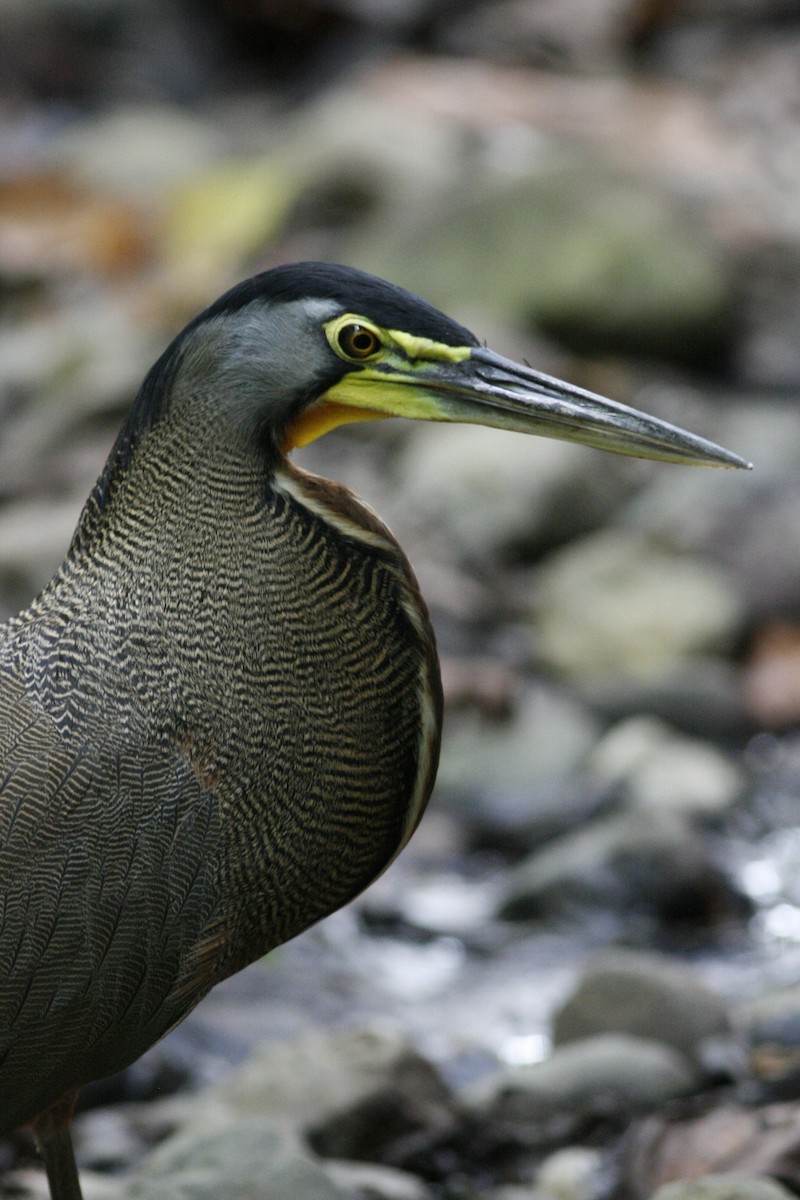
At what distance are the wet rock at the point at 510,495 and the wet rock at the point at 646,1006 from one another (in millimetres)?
3552

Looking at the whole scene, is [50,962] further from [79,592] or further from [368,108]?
[368,108]

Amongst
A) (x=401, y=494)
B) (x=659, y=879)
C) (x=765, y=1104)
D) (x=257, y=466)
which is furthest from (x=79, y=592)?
(x=401, y=494)

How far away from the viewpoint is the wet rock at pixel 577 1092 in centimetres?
463

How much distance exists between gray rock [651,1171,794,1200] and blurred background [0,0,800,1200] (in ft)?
0.96

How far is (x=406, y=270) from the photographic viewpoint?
1068cm

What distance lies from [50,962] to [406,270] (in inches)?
316

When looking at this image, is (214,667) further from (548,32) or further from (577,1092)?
(548,32)

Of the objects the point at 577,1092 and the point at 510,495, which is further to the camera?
the point at 510,495

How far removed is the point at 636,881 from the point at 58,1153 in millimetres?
2897

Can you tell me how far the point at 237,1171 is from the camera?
3.83 m

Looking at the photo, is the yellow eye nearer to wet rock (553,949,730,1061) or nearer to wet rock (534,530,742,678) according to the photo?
wet rock (553,949,730,1061)

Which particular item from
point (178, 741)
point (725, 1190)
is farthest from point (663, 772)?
point (178, 741)

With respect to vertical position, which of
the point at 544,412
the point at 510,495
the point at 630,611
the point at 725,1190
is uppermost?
the point at 510,495

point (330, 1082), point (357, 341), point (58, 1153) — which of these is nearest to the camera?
point (357, 341)
